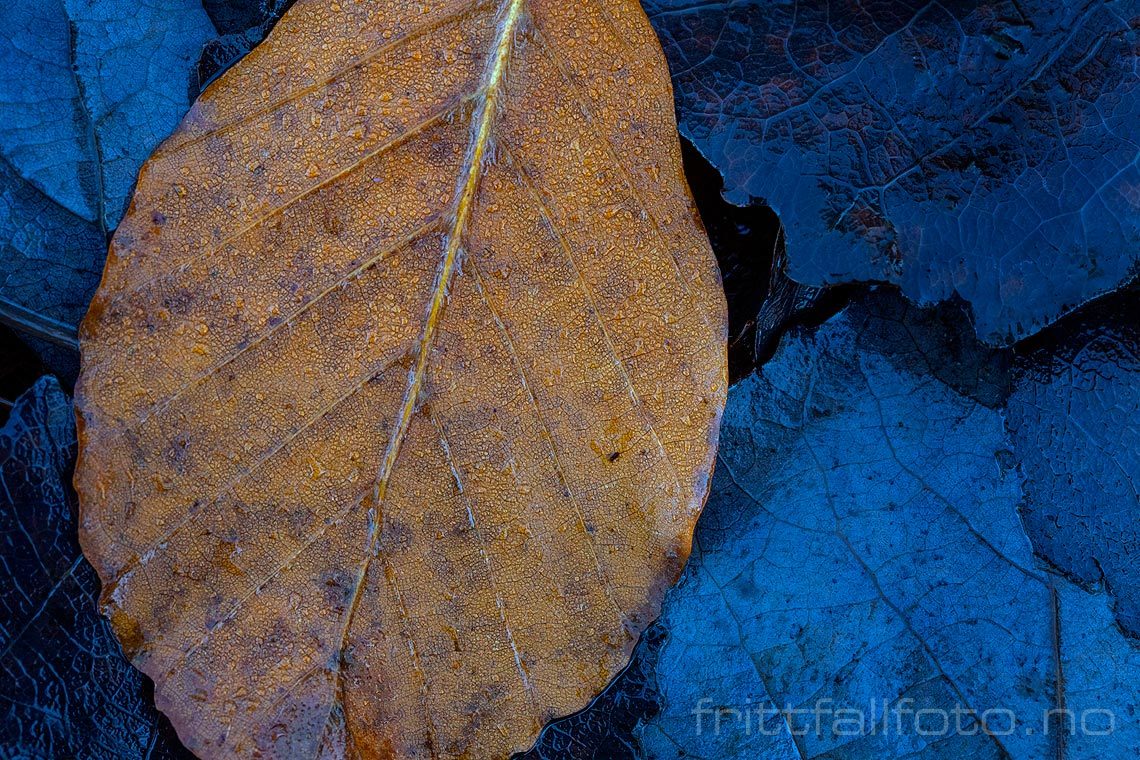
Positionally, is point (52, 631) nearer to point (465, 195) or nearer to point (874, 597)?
point (465, 195)

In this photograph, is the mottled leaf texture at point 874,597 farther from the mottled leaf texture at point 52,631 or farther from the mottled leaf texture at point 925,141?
the mottled leaf texture at point 52,631

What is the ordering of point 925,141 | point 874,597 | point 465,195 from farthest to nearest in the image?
point 874,597 → point 925,141 → point 465,195

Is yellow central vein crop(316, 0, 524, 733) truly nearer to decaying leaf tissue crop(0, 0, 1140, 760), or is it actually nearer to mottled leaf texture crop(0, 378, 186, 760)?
decaying leaf tissue crop(0, 0, 1140, 760)

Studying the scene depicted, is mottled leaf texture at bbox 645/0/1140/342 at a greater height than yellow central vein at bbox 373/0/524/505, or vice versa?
yellow central vein at bbox 373/0/524/505

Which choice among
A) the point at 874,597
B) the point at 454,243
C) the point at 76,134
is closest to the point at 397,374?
the point at 454,243

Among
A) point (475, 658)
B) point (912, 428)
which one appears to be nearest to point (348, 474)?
point (475, 658)

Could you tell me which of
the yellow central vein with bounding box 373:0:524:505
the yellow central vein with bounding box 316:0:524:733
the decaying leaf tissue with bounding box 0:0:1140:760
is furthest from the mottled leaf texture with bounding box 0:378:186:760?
the yellow central vein with bounding box 373:0:524:505
